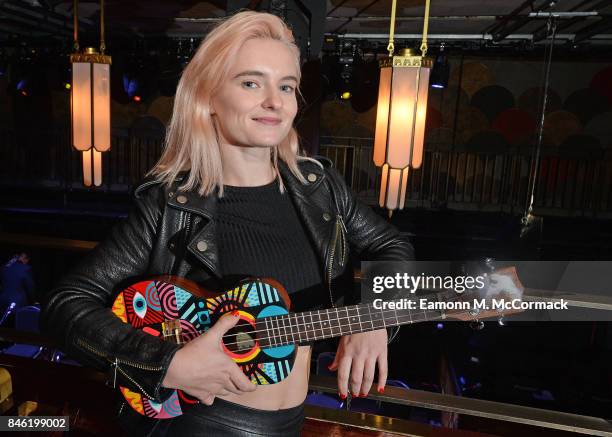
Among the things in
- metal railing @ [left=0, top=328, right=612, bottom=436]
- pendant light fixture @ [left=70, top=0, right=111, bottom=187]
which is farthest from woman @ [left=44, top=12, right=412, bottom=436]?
pendant light fixture @ [left=70, top=0, right=111, bottom=187]

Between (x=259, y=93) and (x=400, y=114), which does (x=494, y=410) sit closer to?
(x=259, y=93)

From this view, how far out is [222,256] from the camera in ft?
3.77

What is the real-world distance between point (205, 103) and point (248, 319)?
0.59 m

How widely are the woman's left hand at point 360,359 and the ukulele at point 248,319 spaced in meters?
0.05

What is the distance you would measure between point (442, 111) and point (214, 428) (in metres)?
9.49

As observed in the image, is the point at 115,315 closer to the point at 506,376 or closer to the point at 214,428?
the point at 214,428

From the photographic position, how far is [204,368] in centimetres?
96

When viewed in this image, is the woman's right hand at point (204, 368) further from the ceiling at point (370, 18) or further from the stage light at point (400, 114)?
the ceiling at point (370, 18)

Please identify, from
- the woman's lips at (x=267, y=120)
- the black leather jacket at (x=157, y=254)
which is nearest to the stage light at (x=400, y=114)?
the black leather jacket at (x=157, y=254)

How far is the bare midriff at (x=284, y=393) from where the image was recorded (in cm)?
112

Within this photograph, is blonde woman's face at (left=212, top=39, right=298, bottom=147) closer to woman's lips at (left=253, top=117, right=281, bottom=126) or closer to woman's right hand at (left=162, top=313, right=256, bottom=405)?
woman's lips at (left=253, top=117, right=281, bottom=126)

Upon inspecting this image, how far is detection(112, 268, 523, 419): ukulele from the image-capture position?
108 cm

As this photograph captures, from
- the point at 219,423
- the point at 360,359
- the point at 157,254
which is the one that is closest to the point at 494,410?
the point at 360,359

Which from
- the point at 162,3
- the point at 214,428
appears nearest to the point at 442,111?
the point at 162,3
